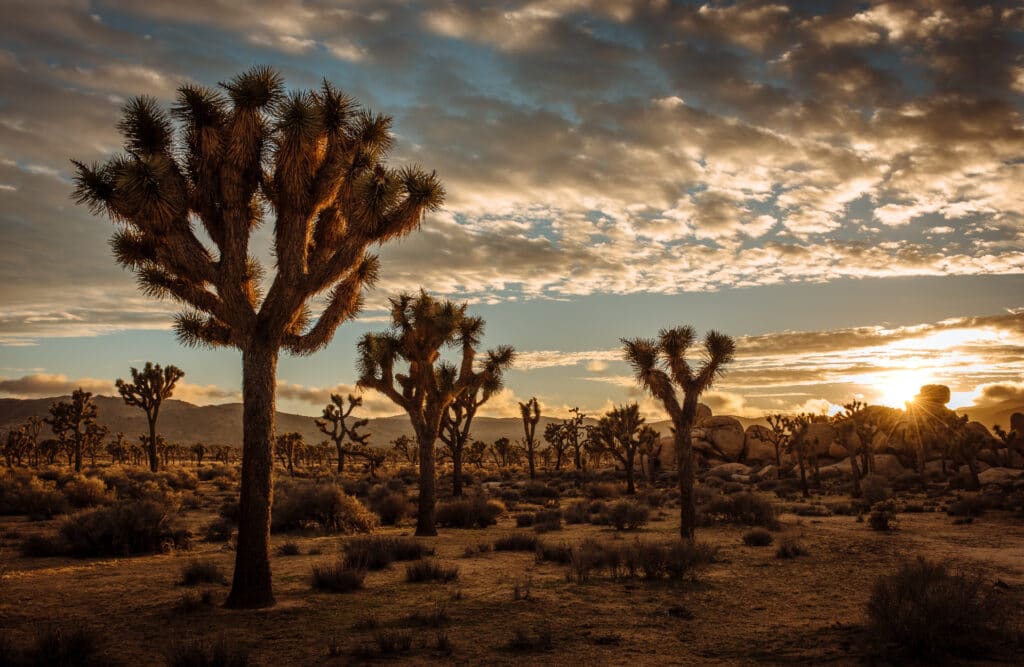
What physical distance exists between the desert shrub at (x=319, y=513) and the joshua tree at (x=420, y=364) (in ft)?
7.75

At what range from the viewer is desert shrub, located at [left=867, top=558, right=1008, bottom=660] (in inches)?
261

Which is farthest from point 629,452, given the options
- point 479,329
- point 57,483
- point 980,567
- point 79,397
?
point 79,397

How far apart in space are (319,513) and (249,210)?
11.9 metres

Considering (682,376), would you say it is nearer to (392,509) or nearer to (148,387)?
(392,509)

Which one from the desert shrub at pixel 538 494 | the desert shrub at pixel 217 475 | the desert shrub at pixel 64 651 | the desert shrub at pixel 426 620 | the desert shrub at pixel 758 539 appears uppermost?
the desert shrub at pixel 64 651

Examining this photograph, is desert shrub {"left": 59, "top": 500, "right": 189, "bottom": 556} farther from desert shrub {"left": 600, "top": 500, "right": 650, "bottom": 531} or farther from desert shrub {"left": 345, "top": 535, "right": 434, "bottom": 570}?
desert shrub {"left": 600, "top": 500, "right": 650, "bottom": 531}

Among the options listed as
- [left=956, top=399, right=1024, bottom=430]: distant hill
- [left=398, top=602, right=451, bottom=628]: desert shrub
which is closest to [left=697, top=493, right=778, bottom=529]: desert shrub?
[left=398, top=602, right=451, bottom=628]: desert shrub

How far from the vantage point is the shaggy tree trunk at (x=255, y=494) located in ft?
31.5

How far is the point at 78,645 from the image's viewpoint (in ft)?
22.5

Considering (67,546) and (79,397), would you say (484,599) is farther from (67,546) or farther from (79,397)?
(79,397)

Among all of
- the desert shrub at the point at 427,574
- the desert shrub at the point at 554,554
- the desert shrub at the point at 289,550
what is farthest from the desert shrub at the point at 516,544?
the desert shrub at the point at 289,550

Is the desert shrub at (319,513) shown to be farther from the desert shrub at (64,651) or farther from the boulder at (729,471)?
the boulder at (729,471)

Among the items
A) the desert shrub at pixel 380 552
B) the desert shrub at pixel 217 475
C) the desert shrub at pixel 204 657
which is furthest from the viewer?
the desert shrub at pixel 217 475

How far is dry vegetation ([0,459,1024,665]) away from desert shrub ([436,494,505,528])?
13cm
